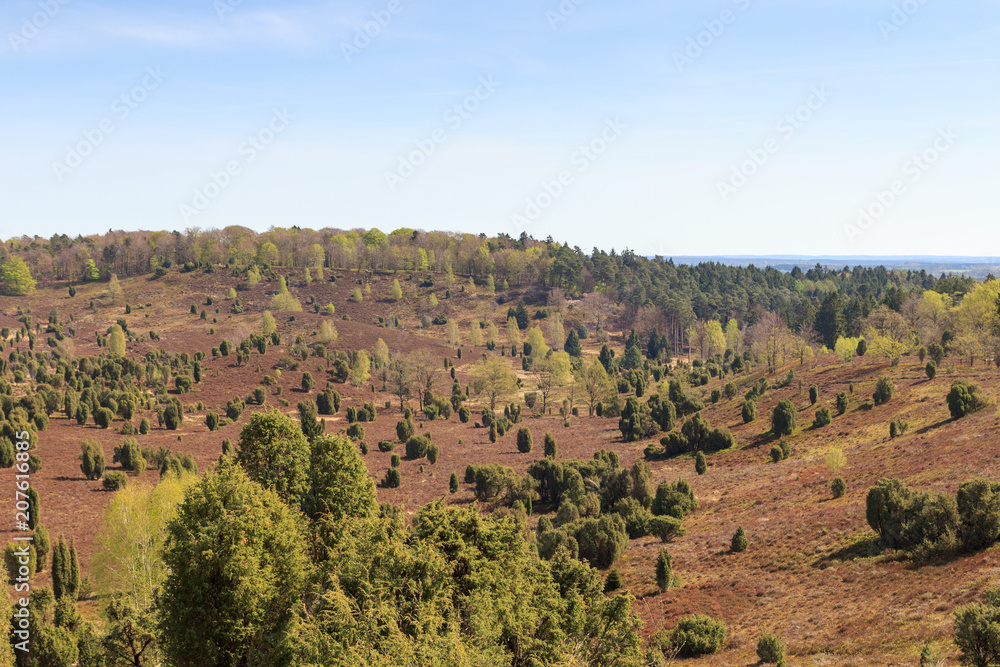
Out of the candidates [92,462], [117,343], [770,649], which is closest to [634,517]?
[770,649]

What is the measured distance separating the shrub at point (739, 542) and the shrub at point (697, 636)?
10.6m

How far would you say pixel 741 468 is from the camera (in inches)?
2318

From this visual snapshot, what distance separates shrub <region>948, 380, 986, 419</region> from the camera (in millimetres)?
53406

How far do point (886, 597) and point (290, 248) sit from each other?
558 feet

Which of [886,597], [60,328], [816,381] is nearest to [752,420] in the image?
[816,381]

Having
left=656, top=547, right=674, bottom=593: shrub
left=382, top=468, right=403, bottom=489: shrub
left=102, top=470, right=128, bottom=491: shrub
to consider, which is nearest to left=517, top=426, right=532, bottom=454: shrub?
left=382, top=468, right=403, bottom=489: shrub

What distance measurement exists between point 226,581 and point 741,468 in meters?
48.2

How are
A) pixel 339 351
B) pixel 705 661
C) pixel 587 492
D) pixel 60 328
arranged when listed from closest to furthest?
pixel 705 661 → pixel 587 492 → pixel 339 351 → pixel 60 328

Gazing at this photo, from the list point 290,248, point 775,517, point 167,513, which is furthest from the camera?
point 290,248

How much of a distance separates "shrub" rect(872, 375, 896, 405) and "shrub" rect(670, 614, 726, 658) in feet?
149

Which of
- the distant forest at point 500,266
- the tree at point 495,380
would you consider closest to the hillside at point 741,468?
the tree at point 495,380

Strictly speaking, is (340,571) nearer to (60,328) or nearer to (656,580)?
(656,580)

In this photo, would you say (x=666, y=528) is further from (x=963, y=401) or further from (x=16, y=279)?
→ (x=16, y=279)

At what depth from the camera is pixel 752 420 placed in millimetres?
72625
